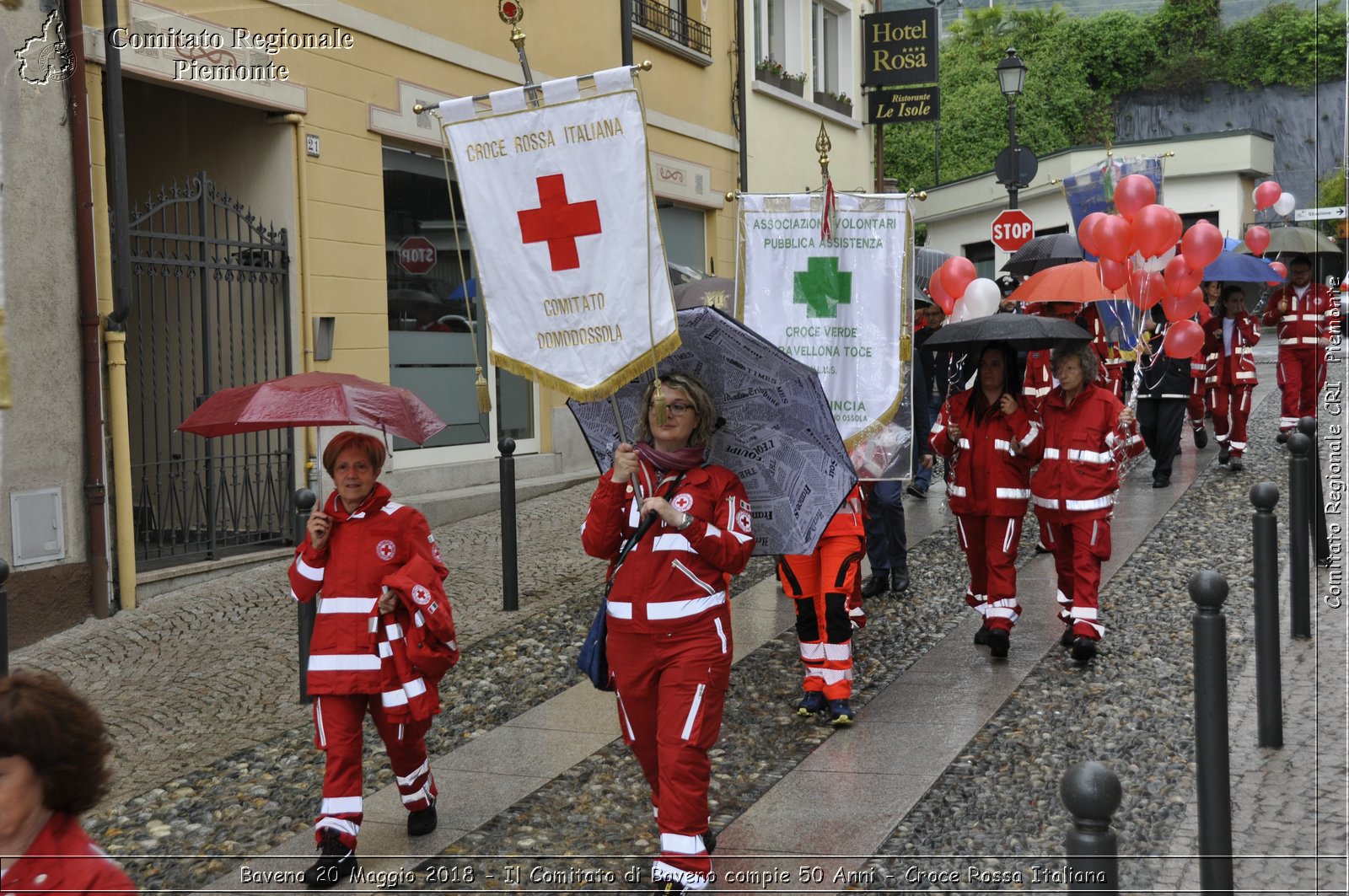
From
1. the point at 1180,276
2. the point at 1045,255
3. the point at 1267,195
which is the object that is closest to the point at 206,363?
the point at 1180,276

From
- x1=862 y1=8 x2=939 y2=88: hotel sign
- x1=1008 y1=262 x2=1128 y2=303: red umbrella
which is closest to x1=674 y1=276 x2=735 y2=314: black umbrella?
x1=1008 y1=262 x2=1128 y2=303: red umbrella

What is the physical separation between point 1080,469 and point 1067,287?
331 centimetres

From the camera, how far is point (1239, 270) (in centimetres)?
A: 1262

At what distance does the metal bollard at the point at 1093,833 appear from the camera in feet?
8.53

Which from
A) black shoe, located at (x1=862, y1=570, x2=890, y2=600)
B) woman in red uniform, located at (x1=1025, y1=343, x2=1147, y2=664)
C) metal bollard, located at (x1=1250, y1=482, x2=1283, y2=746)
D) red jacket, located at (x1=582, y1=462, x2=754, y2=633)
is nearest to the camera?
red jacket, located at (x1=582, y1=462, x2=754, y2=633)

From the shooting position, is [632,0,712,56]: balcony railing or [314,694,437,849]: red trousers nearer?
[314,694,437,849]: red trousers

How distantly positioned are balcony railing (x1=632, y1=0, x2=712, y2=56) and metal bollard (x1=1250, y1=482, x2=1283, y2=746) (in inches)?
469

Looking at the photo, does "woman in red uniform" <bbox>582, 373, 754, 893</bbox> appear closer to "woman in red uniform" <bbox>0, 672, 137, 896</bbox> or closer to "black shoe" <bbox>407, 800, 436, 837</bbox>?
"black shoe" <bbox>407, 800, 436, 837</bbox>

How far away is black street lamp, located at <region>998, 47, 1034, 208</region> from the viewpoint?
1778cm

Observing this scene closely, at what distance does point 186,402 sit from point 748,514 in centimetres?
734

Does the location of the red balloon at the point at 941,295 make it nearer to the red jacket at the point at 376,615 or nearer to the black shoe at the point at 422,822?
the red jacket at the point at 376,615

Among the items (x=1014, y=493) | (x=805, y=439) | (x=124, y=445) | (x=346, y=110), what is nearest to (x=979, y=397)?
(x=1014, y=493)

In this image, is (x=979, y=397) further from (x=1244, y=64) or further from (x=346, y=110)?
(x=1244, y=64)

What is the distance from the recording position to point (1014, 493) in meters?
7.18
